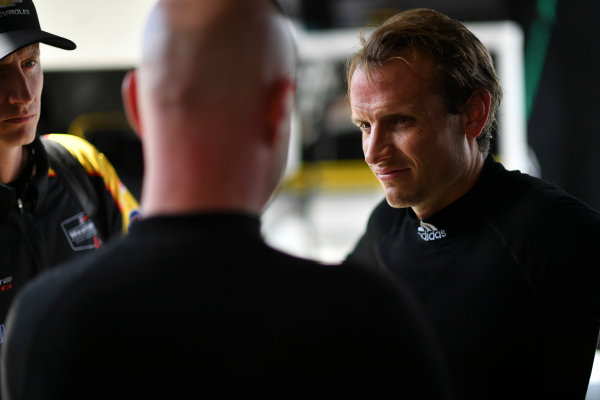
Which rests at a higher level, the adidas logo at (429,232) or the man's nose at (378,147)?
the man's nose at (378,147)

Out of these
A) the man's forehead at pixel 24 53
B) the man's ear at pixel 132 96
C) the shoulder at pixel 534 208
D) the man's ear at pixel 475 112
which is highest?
the man's ear at pixel 132 96

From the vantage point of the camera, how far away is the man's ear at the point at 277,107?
0.68 m

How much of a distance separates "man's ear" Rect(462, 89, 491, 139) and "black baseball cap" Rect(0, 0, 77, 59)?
38.1 inches

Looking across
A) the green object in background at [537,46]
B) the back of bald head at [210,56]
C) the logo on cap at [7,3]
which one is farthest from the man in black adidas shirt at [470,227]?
the green object in background at [537,46]

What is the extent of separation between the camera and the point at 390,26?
1.41 meters

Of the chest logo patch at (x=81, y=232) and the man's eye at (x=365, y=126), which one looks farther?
the chest logo patch at (x=81, y=232)

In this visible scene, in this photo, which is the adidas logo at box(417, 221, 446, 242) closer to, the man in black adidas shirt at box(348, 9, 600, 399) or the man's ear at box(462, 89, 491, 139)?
the man in black adidas shirt at box(348, 9, 600, 399)

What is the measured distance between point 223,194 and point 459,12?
5409 millimetres

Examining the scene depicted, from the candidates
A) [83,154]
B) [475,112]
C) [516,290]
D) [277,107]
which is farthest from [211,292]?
[83,154]

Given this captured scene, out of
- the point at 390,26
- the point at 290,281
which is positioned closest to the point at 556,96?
the point at 390,26

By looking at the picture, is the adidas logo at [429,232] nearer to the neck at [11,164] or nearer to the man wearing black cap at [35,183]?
the man wearing black cap at [35,183]

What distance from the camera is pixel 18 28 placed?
4.73 feet

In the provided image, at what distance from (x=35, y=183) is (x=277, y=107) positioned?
1041mm

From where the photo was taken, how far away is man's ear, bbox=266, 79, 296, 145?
68cm
